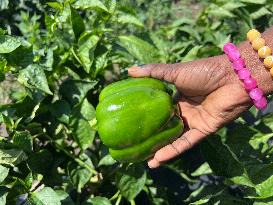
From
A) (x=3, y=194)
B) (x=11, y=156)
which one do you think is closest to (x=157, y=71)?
(x=11, y=156)

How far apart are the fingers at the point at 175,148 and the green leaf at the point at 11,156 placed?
1.74 ft

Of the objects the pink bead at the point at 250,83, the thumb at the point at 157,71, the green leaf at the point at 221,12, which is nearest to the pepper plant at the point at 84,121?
the green leaf at the point at 221,12

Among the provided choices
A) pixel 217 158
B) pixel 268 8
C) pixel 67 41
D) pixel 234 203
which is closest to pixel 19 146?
pixel 67 41

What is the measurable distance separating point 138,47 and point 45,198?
758 millimetres

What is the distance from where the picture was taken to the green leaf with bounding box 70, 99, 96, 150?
2002mm

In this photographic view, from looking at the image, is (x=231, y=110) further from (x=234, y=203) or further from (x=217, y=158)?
(x=234, y=203)

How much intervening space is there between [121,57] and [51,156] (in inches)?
20.7

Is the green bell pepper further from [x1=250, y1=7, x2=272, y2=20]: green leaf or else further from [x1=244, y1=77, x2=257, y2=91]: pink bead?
[x1=250, y1=7, x2=272, y2=20]: green leaf

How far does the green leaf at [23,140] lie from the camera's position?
5.94 ft

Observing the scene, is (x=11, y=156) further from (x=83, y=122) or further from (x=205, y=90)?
(x=205, y=90)

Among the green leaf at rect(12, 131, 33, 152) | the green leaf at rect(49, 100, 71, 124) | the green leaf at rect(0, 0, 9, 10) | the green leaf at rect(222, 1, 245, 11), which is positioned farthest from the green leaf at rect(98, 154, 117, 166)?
A: the green leaf at rect(222, 1, 245, 11)

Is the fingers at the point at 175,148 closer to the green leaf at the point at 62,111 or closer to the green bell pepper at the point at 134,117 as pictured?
the green bell pepper at the point at 134,117

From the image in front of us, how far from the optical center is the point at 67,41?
6.82 ft

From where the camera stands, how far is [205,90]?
204cm
